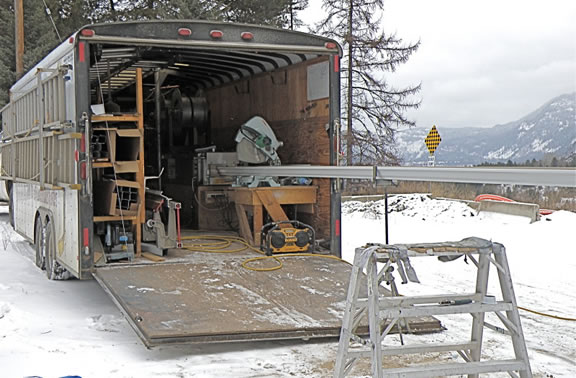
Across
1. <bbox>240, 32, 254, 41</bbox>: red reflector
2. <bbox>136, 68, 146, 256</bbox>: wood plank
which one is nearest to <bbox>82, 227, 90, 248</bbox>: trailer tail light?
<bbox>136, 68, 146, 256</bbox>: wood plank

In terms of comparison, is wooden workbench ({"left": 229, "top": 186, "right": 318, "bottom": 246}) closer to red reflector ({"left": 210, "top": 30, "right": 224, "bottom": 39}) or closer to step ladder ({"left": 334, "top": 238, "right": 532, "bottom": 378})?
red reflector ({"left": 210, "top": 30, "right": 224, "bottom": 39})

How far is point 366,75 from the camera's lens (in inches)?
1011

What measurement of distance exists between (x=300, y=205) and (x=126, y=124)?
7.56 feet

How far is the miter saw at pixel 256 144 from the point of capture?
30.0 ft

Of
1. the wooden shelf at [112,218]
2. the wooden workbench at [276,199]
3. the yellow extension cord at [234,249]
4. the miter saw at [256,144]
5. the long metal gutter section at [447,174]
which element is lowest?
the yellow extension cord at [234,249]

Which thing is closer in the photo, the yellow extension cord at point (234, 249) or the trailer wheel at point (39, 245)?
the yellow extension cord at point (234, 249)

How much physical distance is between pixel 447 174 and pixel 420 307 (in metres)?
1.78

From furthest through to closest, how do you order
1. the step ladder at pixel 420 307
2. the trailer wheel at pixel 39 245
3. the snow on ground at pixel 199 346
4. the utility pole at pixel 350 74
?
the utility pole at pixel 350 74, the trailer wheel at pixel 39 245, the snow on ground at pixel 199 346, the step ladder at pixel 420 307

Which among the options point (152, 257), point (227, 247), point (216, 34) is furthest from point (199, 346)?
point (216, 34)

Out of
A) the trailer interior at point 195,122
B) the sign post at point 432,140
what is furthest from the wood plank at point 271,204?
the sign post at point 432,140

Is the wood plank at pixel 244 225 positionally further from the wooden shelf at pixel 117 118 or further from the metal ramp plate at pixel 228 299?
the wooden shelf at pixel 117 118

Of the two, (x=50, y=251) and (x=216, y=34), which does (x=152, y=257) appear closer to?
(x=50, y=251)

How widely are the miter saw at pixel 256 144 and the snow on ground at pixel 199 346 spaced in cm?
227

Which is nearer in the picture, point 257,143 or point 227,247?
point 227,247
